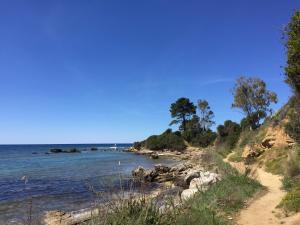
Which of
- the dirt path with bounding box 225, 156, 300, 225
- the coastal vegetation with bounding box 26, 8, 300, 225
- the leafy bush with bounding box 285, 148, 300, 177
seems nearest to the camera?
the coastal vegetation with bounding box 26, 8, 300, 225

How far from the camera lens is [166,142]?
3307 inches

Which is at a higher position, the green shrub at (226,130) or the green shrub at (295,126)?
the green shrub at (226,130)

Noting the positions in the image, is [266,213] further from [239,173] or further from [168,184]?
[168,184]

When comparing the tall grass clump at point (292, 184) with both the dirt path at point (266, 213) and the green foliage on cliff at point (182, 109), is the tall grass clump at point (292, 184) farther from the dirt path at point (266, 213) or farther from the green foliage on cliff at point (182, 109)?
the green foliage on cliff at point (182, 109)

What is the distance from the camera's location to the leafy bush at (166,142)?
80125mm

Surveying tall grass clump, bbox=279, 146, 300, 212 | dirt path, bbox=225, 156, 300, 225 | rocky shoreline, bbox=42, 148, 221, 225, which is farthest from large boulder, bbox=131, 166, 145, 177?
tall grass clump, bbox=279, 146, 300, 212

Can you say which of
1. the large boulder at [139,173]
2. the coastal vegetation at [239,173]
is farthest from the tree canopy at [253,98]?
the large boulder at [139,173]

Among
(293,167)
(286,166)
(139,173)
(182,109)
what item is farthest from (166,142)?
(139,173)

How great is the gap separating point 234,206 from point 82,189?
657 inches

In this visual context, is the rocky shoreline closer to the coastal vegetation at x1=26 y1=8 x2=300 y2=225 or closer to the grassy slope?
the coastal vegetation at x1=26 y1=8 x2=300 y2=225

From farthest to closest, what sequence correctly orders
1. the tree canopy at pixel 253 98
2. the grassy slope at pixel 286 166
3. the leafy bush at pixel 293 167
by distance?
1. the tree canopy at pixel 253 98
2. the leafy bush at pixel 293 167
3. the grassy slope at pixel 286 166

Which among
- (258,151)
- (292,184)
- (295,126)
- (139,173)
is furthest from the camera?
(258,151)

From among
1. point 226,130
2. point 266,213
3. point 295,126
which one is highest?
point 226,130

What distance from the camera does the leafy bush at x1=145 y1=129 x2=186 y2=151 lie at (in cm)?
8012
